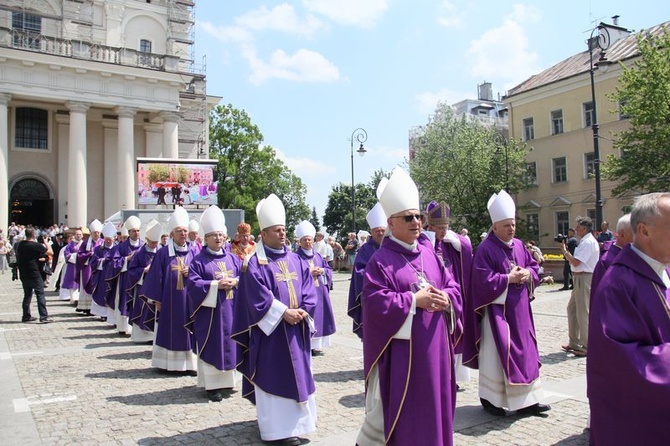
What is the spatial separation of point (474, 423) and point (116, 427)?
388 cm

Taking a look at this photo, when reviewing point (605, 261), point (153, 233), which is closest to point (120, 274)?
point (153, 233)

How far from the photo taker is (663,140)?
1103 inches

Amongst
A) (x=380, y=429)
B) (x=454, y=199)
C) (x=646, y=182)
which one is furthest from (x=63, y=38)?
(x=380, y=429)

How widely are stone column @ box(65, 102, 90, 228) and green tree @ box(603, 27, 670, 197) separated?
101 ft

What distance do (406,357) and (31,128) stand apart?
129ft

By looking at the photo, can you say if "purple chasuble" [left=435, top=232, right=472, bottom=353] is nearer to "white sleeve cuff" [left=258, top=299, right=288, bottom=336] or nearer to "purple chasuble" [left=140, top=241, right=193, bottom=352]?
"white sleeve cuff" [left=258, top=299, right=288, bottom=336]

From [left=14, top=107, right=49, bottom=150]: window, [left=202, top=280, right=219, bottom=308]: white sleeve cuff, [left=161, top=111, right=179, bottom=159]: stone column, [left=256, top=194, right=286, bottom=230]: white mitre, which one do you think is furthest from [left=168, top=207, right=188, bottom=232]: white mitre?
[left=14, top=107, right=49, bottom=150]: window

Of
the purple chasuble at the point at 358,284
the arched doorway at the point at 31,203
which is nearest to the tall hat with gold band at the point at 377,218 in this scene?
the purple chasuble at the point at 358,284

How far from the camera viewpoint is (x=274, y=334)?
5.49 metres

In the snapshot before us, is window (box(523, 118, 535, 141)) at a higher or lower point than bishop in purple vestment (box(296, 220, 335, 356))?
higher

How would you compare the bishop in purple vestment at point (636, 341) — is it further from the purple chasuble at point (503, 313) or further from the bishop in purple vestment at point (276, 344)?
the bishop in purple vestment at point (276, 344)

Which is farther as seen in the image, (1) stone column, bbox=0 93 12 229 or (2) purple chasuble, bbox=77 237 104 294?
(1) stone column, bbox=0 93 12 229

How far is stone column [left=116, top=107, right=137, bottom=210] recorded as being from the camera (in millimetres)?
35469

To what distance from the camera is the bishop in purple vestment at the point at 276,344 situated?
5.37 metres
